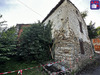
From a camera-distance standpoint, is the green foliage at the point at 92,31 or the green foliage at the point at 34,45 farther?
the green foliage at the point at 92,31

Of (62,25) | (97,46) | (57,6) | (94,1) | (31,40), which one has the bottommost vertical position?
(97,46)

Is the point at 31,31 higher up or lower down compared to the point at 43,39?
higher up

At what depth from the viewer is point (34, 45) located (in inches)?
193

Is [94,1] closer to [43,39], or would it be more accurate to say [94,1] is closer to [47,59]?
[43,39]

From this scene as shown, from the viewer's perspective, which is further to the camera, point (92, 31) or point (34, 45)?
point (92, 31)

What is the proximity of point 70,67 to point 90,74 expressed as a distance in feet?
4.42

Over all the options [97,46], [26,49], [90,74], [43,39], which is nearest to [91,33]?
[97,46]

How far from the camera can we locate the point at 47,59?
5.25m

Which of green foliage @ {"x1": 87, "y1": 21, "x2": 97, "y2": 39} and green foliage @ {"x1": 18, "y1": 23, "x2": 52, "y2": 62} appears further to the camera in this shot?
green foliage @ {"x1": 87, "y1": 21, "x2": 97, "y2": 39}

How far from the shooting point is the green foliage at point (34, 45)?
468cm

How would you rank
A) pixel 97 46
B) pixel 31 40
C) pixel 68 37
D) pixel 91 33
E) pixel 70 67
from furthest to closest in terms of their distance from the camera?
pixel 97 46 → pixel 91 33 → pixel 31 40 → pixel 68 37 → pixel 70 67

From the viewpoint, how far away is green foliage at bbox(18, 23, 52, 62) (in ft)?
15.4

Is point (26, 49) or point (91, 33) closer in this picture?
point (26, 49)

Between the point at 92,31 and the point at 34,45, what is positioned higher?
the point at 92,31
